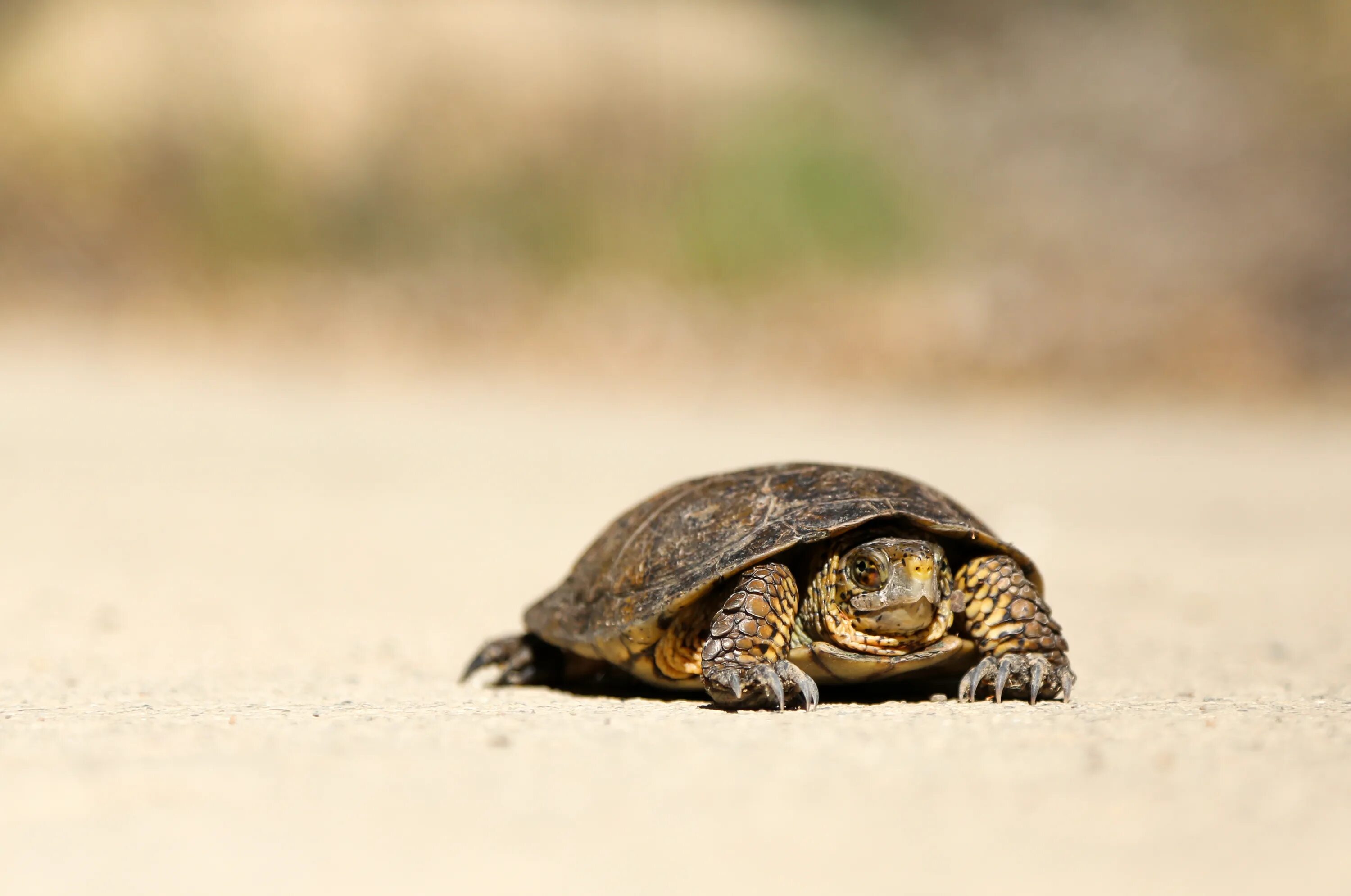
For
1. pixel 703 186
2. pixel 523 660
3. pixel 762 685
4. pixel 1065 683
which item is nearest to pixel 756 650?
pixel 762 685

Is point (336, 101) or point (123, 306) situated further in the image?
point (336, 101)

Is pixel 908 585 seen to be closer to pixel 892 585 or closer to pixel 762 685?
pixel 892 585

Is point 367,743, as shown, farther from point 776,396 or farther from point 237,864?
point 776,396

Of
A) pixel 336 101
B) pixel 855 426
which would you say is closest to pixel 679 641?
pixel 855 426

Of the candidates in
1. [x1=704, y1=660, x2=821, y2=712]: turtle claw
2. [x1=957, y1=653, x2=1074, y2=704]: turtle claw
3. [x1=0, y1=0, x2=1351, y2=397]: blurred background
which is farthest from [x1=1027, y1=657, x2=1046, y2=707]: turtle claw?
[x1=0, y1=0, x2=1351, y2=397]: blurred background

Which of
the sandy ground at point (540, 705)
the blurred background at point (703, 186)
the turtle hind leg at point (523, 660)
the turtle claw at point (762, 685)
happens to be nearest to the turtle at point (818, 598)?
the turtle claw at point (762, 685)

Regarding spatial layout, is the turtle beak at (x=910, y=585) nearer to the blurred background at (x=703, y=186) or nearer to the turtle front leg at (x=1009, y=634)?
the turtle front leg at (x=1009, y=634)
